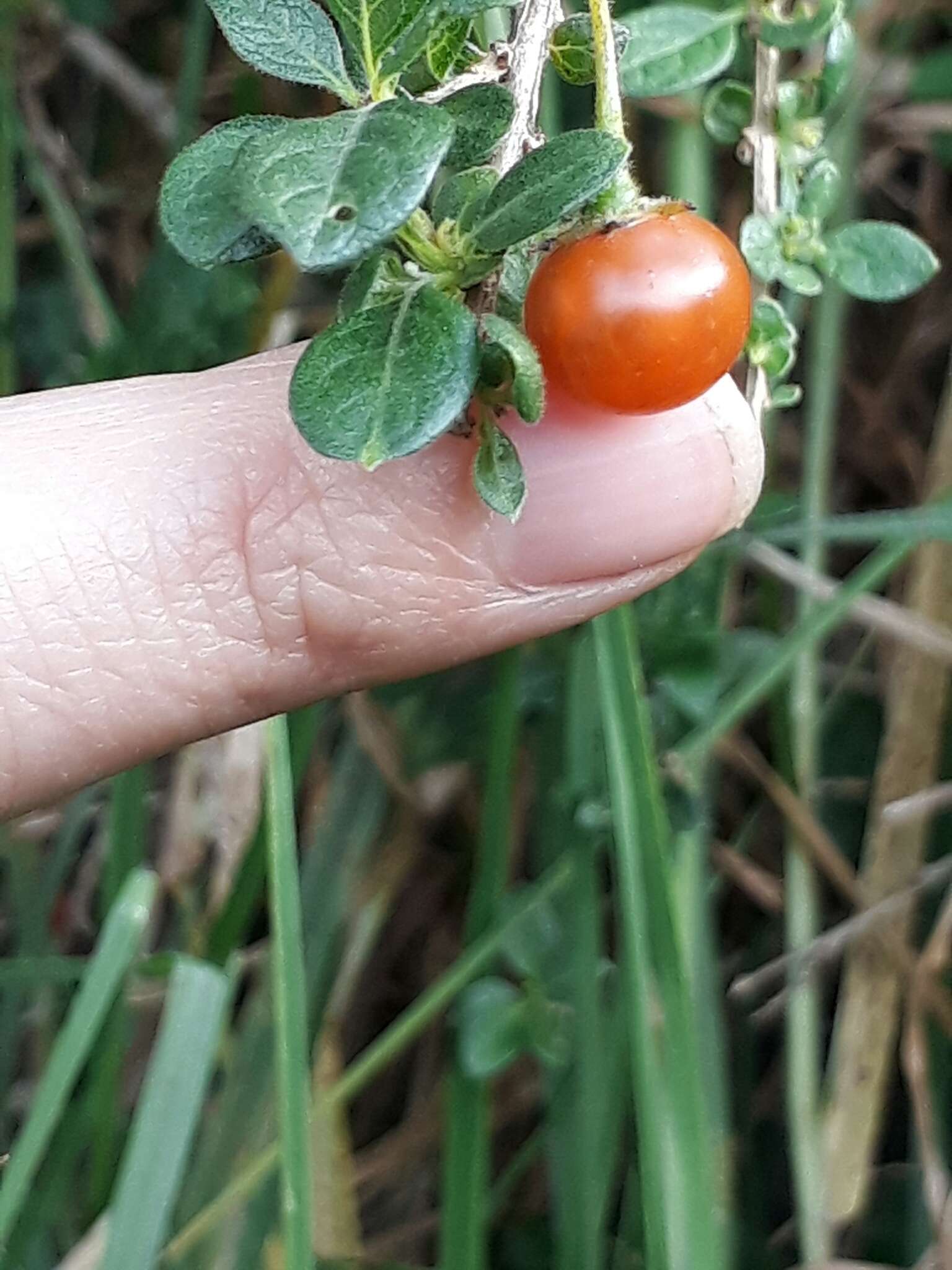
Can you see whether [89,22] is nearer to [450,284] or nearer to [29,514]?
[29,514]

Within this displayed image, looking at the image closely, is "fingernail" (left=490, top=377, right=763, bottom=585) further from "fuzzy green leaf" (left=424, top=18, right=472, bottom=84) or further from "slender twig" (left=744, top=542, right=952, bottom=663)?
"slender twig" (left=744, top=542, right=952, bottom=663)

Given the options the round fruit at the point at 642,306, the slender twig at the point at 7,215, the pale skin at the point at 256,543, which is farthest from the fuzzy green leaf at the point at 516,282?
the slender twig at the point at 7,215

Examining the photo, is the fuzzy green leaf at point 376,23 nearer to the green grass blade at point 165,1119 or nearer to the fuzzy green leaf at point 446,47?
the fuzzy green leaf at point 446,47

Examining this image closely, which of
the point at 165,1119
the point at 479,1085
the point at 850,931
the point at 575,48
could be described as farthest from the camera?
the point at 850,931

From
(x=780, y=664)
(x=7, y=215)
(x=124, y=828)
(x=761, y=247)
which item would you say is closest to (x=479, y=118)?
(x=761, y=247)

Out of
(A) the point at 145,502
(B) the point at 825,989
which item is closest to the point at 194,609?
(A) the point at 145,502

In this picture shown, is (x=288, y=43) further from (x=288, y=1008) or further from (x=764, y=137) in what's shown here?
(x=288, y=1008)
